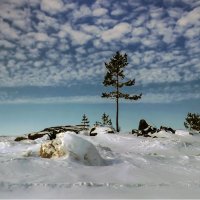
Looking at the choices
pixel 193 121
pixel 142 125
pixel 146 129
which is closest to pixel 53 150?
pixel 146 129

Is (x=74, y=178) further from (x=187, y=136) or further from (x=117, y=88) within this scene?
(x=117, y=88)

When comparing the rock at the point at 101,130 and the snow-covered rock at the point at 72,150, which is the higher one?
the snow-covered rock at the point at 72,150

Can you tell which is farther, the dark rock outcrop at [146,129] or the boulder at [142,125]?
the boulder at [142,125]

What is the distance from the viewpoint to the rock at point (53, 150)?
991cm

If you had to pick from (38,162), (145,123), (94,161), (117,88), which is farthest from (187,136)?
(38,162)

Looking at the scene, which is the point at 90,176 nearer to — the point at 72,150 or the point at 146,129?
the point at 72,150

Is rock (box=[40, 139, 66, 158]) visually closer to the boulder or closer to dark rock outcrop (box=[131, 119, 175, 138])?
dark rock outcrop (box=[131, 119, 175, 138])

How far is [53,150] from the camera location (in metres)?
10.1

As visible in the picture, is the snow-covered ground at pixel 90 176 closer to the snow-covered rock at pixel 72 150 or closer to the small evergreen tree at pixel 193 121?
the snow-covered rock at pixel 72 150

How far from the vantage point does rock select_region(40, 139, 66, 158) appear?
32.5ft

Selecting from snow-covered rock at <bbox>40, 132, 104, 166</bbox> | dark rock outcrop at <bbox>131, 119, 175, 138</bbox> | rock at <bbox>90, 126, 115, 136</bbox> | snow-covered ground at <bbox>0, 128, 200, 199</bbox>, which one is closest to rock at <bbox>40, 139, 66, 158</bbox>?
snow-covered rock at <bbox>40, 132, 104, 166</bbox>

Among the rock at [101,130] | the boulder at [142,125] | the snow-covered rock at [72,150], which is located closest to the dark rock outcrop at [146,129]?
the boulder at [142,125]

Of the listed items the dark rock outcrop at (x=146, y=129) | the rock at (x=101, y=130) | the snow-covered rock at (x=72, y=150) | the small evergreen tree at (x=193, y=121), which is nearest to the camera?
the snow-covered rock at (x=72, y=150)

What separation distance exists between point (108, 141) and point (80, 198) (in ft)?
54.1
